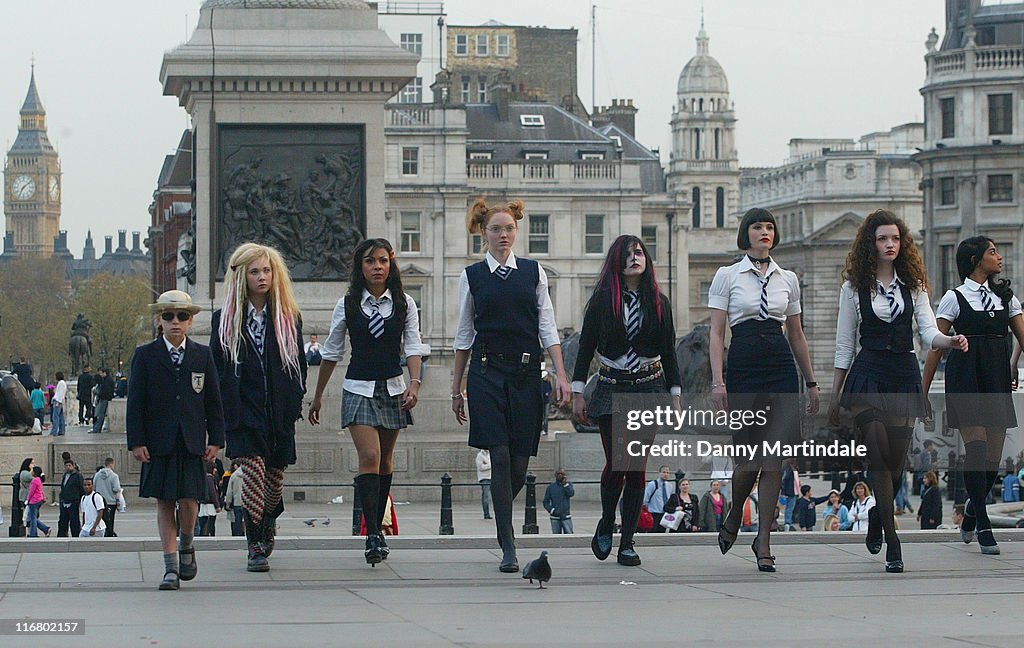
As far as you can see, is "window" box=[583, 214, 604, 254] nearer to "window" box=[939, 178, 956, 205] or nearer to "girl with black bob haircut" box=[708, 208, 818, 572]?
"window" box=[939, 178, 956, 205]

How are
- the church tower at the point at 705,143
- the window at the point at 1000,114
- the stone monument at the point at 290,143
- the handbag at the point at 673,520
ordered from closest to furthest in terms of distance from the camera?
the handbag at the point at 673,520, the stone monument at the point at 290,143, the window at the point at 1000,114, the church tower at the point at 705,143

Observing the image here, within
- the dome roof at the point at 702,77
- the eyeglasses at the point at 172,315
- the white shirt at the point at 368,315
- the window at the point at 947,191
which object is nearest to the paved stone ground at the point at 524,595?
the white shirt at the point at 368,315

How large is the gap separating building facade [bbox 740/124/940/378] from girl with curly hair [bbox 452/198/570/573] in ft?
309

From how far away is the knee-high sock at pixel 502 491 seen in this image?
12.0 m

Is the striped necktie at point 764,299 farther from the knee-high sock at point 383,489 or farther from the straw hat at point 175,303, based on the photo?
the straw hat at point 175,303

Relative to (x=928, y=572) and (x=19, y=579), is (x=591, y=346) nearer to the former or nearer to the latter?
(x=928, y=572)

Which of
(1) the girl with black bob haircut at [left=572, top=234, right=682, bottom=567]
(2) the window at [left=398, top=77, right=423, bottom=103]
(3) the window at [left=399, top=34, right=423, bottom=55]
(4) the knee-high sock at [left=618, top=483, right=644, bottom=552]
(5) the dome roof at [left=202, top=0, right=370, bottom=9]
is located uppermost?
(3) the window at [left=399, top=34, right=423, bottom=55]

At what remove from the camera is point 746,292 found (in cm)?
1232

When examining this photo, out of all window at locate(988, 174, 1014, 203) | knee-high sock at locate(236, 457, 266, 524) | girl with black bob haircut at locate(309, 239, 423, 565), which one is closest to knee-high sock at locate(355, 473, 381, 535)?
girl with black bob haircut at locate(309, 239, 423, 565)

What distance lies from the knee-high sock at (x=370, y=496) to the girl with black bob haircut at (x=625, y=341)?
1357 mm

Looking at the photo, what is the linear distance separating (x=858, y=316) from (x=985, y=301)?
134cm

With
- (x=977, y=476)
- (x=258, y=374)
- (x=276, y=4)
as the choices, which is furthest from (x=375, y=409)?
(x=276, y=4)

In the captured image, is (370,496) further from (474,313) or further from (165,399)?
(165,399)

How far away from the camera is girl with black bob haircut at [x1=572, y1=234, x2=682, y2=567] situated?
40.5 ft
